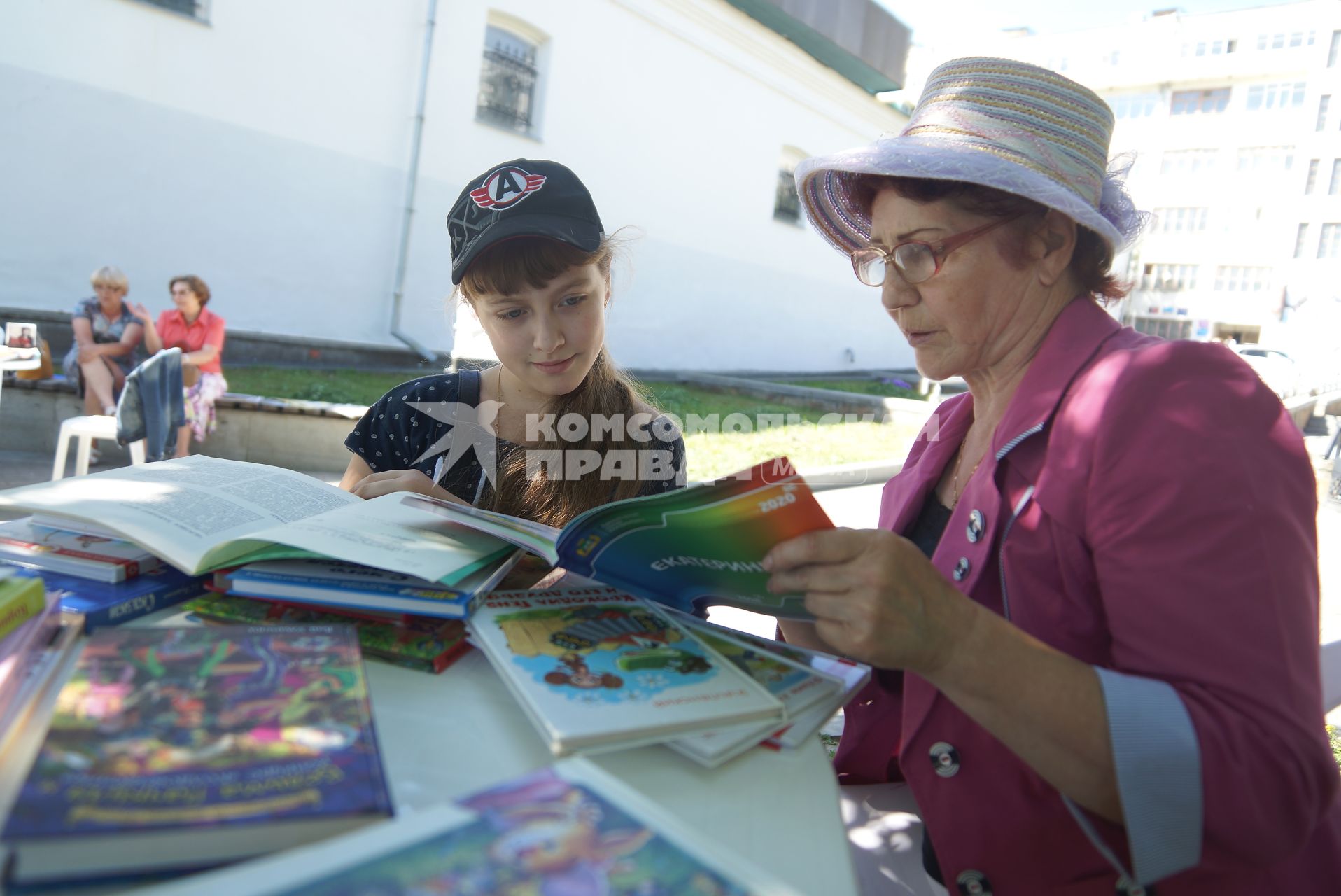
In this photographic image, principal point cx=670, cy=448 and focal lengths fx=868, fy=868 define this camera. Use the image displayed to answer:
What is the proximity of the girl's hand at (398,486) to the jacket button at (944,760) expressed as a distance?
3.18ft

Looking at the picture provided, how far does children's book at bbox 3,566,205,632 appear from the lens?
111 cm

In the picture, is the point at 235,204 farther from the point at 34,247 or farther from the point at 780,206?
the point at 780,206

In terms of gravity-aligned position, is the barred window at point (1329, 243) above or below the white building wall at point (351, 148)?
above

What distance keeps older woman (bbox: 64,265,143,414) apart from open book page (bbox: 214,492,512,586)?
5970 mm

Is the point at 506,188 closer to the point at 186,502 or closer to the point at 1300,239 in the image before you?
the point at 186,502

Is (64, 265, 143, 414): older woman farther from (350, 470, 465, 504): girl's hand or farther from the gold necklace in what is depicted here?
the gold necklace

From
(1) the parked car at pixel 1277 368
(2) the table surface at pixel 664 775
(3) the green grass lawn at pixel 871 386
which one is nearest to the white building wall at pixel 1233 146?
(1) the parked car at pixel 1277 368

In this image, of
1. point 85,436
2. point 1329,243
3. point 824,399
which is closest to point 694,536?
point 85,436

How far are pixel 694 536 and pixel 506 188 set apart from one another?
4.32 feet

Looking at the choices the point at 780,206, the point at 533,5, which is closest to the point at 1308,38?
the point at 780,206

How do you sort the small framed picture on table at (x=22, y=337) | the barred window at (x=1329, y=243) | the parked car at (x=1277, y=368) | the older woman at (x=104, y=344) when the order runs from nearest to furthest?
the small framed picture on table at (x=22, y=337), the older woman at (x=104, y=344), the parked car at (x=1277, y=368), the barred window at (x=1329, y=243)

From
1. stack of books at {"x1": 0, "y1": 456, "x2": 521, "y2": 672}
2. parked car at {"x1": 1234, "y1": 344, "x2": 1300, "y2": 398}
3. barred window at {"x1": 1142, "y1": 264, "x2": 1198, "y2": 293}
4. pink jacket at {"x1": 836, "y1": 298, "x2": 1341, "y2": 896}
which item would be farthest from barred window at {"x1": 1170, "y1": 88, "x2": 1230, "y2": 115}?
stack of books at {"x1": 0, "y1": 456, "x2": 521, "y2": 672}

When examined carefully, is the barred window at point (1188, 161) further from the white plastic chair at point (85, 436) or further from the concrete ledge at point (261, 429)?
the white plastic chair at point (85, 436)

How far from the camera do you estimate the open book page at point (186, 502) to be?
1169 millimetres
